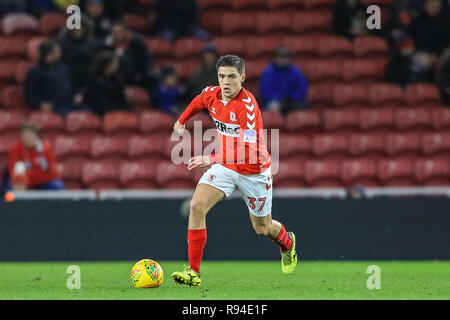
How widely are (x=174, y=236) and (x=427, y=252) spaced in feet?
11.2

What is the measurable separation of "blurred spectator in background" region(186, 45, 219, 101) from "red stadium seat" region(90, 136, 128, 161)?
138 cm

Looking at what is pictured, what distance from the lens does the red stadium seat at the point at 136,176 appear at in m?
13.2

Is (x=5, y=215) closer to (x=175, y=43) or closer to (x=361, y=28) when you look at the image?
(x=175, y=43)

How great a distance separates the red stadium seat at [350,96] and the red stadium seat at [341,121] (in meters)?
0.48

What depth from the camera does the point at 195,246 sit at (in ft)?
26.3

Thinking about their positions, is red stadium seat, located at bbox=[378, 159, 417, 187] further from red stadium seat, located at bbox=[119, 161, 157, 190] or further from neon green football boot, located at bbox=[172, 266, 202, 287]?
neon green football boot, located at bbox=[172, 266, 202, 287]

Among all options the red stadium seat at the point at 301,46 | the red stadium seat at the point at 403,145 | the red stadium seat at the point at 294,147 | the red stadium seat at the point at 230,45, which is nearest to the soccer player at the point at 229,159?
the red stadium seat at the point at 294,147

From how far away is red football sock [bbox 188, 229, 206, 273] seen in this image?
801 cm

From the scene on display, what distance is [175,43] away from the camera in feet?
51.3

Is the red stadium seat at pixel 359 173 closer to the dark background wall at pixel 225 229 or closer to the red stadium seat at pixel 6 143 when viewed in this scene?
the dark background wall at pixel 225 229

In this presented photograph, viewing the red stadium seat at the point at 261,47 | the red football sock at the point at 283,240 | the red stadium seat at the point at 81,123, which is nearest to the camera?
the red football sock at the point at 283,240

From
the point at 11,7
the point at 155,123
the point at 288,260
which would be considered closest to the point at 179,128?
the point at 288,260

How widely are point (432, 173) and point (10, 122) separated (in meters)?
6.53

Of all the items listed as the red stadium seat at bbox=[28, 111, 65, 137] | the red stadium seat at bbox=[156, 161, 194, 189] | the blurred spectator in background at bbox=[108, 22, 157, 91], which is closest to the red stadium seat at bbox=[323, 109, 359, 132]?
the red stadium seat at bbox=[156, 161, 194, 189]
